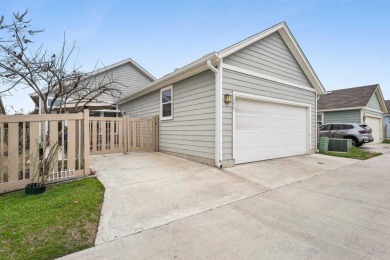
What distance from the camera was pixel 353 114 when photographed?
1571cm

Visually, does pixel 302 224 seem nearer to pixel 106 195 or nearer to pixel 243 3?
pixel 106 195

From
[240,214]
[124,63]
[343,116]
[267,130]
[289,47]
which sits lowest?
[240,214]

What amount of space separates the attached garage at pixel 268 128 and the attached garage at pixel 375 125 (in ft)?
36.9

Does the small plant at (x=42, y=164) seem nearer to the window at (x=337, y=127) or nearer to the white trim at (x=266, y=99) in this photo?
the white trim at (x=266, y=99)

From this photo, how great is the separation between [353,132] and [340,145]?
3.02m

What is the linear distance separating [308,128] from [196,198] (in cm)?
774

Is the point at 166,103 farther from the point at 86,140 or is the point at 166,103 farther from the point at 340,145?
the point at 340,145

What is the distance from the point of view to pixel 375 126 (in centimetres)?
1738

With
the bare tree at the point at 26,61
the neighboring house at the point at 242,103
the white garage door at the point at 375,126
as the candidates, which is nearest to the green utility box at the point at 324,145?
the neighboring house at the point at 242,103

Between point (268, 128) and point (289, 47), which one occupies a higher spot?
point (289, 47)

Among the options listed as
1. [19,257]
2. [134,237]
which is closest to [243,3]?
[134,237]

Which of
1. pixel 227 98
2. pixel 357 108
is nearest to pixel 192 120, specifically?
pixel 227 98

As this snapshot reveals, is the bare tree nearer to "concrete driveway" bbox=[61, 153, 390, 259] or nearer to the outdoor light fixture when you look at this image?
"concrete driveway" bbox=[61, 153, 390, 259]

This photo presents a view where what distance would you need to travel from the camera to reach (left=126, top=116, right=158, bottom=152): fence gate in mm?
8562
